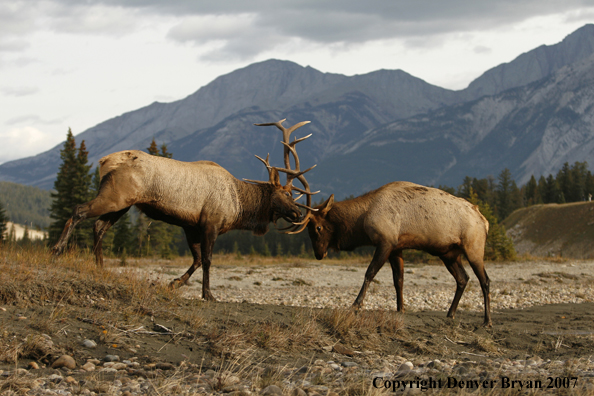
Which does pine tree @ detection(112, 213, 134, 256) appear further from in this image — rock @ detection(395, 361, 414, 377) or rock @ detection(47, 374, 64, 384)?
rock @ detection(47, 374, 64, 384)

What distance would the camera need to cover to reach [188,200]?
11.1 metres

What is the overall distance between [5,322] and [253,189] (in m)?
6.26

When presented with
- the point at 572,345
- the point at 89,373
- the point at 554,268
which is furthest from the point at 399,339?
the point at 554,268

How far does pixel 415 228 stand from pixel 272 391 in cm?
625

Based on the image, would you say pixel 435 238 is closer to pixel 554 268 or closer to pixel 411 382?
pixel 411 382

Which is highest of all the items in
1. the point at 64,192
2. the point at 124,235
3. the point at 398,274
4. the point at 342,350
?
the point at 64,192

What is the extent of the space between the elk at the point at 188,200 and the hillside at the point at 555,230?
5680 cm

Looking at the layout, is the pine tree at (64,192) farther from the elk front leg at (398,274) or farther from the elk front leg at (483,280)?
the elk front leg at (483,280)

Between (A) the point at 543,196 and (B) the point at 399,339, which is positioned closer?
(B) the point at 399,339

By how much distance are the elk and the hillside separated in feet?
186

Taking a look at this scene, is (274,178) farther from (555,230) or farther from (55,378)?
(555,230)

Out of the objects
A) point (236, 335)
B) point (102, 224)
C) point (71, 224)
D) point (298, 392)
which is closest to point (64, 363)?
point (236, 335)

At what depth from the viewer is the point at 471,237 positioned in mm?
11547

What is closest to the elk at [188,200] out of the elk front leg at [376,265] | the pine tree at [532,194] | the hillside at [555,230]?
the elk front leg at [376,265]
